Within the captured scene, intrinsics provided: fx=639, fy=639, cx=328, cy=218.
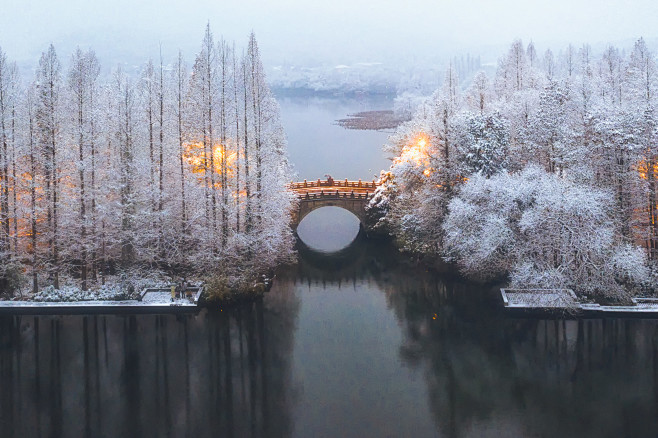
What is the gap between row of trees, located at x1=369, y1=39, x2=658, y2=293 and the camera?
29.6 metres

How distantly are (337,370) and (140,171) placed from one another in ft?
49.7

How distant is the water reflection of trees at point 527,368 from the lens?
69.8 feet

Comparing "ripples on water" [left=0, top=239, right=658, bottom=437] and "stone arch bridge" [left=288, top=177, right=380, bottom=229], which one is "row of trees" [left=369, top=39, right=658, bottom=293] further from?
"ripples on water" [left=0, top=239, right=658, bottom=437]

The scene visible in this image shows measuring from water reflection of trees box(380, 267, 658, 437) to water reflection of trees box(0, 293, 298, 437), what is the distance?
5.87 m

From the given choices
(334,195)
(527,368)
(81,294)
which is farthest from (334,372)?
(334,195)

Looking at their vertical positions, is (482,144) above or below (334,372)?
above

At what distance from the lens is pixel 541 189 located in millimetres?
30562

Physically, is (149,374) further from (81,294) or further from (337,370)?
(81,294)

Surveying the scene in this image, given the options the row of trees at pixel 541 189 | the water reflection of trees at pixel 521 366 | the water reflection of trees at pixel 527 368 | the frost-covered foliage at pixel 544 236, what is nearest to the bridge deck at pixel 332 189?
the row of trees at pixel 541 189

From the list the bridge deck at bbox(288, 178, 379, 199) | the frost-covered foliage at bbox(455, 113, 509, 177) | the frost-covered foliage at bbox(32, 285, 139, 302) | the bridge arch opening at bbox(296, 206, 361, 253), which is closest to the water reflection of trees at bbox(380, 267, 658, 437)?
the frost-covered foliage at bbox(455, 113, 509, 177)

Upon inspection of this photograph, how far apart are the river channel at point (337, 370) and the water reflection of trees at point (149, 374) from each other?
0.07 metres

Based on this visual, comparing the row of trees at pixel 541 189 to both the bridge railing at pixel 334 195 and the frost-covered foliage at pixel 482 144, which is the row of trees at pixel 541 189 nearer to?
the frost-covered foliage at pixel 482 144

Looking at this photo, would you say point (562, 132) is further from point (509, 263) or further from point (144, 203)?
point (144, 203)

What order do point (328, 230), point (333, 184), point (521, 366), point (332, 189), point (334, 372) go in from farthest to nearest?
point (328, 230)
point (333, 184)
point (332, 189)
point (521, 366)
point (334, 372)
